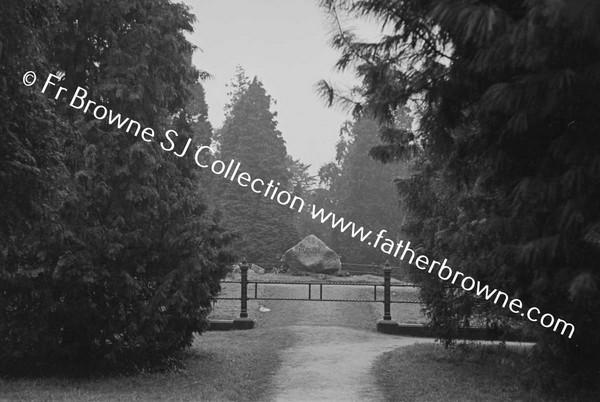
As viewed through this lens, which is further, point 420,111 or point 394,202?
point 394,202

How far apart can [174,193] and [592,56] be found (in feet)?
23.1

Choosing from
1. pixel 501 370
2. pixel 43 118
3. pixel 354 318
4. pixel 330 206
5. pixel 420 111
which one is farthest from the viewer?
pixel 330 206

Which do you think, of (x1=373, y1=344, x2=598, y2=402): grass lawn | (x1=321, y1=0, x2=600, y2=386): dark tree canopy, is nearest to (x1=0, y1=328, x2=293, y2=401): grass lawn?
(x1=373, y1=344, x2=598, y2=402): grass lawn

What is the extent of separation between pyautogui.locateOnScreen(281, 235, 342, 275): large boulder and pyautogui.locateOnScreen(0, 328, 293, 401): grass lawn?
53.4ft

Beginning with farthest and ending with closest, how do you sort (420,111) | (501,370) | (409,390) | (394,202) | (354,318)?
(394,202)
(354,318)
(501,370)
(409,390)
(420,111)

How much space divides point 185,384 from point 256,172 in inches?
1116

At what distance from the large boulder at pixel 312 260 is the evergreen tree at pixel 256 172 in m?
5.49

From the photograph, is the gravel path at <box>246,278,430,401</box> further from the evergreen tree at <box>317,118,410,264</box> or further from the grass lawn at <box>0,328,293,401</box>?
the evergreen tree at <box>317,118,410,264</box>

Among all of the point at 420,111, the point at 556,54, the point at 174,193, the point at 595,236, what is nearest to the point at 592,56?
the point at 556,54

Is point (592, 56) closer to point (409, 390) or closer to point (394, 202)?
point (409, 390)

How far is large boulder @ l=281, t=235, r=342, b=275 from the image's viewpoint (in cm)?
2897

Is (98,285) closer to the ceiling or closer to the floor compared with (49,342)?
closer to the ceiling

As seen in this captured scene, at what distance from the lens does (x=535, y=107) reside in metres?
4.30

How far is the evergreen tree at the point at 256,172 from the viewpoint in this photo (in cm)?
3547
